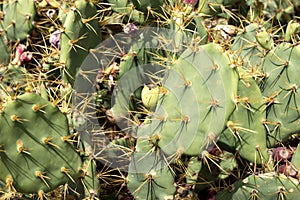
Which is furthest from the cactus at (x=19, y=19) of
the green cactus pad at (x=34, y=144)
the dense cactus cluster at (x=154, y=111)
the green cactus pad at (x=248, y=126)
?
the green cactus pad at (x=248, y=126)

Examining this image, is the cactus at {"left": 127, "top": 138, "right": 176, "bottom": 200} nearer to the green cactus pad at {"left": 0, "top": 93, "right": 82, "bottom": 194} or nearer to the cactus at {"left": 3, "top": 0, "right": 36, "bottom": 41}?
the green cactus pad at {"left": 0, "top": 93, "right": 82, "bottom": 194}

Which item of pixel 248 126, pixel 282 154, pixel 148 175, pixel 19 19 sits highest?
pixel 19 19

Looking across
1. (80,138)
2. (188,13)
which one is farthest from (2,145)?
(188,13)

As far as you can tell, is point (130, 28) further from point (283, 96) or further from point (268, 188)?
point (268, 188)

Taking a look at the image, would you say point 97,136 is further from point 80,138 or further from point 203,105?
point 203,105

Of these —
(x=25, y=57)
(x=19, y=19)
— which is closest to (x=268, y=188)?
(x=25, y=57)

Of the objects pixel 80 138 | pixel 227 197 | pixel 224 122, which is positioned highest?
pixel 224 122
